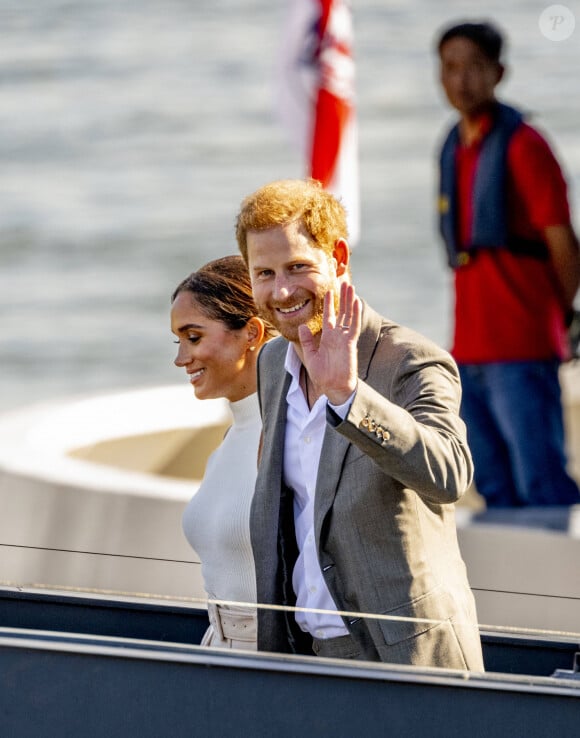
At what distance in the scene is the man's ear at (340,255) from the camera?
1.95 m

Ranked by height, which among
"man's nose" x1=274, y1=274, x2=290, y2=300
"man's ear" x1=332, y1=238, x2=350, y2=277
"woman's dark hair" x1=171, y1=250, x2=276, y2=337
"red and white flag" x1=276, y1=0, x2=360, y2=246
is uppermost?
"red and white flag" x1=276, y1=0, x2=360, y2=246

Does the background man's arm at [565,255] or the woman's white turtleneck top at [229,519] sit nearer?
the woman's white turtleneck top at [229,519]

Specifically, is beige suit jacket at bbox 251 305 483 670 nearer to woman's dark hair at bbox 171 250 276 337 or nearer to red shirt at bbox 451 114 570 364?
woman's dark hair at bbox 171 250 276 337

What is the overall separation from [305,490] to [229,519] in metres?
0.17

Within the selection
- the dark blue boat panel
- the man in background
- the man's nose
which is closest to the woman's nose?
the man's nose

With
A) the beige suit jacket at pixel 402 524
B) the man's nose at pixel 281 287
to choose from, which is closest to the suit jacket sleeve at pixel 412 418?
the beige suit jacket at pixel 402 524

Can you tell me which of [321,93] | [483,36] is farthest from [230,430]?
[321,93]

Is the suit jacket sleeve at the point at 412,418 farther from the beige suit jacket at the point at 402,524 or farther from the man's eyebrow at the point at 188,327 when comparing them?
the man's eyebrow at the point at 188,327

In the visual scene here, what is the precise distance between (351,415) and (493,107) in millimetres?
2185

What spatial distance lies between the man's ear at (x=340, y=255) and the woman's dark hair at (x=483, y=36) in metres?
2.01

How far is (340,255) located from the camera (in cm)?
196

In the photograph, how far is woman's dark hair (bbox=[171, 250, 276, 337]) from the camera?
220 cm

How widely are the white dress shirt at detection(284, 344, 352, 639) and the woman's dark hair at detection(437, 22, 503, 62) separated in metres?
1.99

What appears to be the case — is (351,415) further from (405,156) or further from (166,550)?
(405,156)
